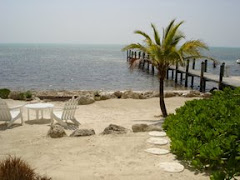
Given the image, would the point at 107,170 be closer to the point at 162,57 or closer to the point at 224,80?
the point at 162,57

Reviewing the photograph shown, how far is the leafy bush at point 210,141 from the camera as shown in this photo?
5.14 meters

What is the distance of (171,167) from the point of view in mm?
5527

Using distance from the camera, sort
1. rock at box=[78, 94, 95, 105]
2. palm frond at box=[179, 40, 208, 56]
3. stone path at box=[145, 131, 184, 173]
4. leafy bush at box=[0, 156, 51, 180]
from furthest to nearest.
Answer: rock at box=[78, 94, 95, 105], palm frond at box=[179, 40, 208, 56], stone path at box=[145, 131, 184, 173], leafy bush at box=[0, 156, 51, 180]

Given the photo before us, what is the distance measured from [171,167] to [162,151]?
0.91 m


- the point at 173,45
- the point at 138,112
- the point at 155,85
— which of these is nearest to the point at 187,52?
the point at 173,45

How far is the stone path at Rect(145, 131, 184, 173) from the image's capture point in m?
5.45

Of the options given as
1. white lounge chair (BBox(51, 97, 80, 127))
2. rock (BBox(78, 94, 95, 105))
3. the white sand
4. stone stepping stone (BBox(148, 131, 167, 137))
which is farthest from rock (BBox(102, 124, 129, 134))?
rock (BBox(78, 94, 95, 105))

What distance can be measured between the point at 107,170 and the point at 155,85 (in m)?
27.3

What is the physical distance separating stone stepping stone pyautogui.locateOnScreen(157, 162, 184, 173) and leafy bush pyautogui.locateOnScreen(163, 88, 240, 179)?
0.21 meters

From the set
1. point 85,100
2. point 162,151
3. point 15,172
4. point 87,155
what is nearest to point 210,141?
point 162,151

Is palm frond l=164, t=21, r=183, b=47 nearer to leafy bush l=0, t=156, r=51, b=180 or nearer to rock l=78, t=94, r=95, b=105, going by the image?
rock l=78, t=94, r=95, b=105

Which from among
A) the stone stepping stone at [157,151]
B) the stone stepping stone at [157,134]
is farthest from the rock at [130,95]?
the stone stepping stone at [157,151]

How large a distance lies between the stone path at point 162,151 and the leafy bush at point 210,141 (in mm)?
226

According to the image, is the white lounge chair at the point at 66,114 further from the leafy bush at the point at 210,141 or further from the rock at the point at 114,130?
the leafy bush at the point at 210,141
